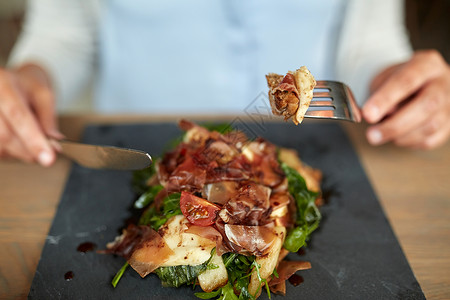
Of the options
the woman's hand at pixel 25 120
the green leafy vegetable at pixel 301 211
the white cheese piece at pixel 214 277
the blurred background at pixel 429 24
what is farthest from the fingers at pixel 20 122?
the blurred background at pixel 429 24

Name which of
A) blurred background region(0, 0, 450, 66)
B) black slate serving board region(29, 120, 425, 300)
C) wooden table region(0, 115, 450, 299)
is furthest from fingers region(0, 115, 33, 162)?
blurred background region(0, 0, 450, 66)

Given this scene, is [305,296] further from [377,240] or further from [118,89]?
[118,89]

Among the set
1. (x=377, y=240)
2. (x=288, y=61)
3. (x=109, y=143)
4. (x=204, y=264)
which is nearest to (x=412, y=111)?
(x=377, y=240)

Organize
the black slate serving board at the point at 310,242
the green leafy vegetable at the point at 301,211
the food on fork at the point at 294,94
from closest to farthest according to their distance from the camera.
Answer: the food on fork at the point at 294,94 < the black slate serving board at the point at 310,242 < the green leafy vegetable at the point at 301,211

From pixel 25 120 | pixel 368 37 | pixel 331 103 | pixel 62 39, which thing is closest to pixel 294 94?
pixel 331 103

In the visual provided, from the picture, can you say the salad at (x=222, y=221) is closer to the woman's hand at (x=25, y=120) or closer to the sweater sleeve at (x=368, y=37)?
the woman's hand at (x=25, y=120)

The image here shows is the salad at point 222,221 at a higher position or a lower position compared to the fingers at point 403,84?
lower

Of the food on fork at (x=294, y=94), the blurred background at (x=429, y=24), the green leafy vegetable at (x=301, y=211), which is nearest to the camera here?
the food on fork at (x=294, y=94)
